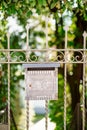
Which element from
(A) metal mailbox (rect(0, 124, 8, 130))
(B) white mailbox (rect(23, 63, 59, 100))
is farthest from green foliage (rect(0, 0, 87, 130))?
(A) metal mailbox (rect(0, 124, 8, 130))

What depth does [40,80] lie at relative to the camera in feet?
14.4

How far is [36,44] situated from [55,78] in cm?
512

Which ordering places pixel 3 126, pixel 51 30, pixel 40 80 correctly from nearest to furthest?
pixel 40 80 < pixel 3 126 < pixel 51 30

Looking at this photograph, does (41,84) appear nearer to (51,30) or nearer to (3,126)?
(3,126)

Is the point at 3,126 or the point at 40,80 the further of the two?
the point at 3,126

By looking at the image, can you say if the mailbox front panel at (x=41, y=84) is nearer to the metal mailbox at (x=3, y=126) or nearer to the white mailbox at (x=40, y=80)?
the white mailbox at (x=40, y=80)

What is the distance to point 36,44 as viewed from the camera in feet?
31.1

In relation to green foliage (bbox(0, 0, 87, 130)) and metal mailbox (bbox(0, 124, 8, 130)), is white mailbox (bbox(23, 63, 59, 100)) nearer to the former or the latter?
metal mailbox (bbox(0, 124, 8, 130))

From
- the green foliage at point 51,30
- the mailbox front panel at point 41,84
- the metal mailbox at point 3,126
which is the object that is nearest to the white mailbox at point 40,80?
the mailbox front panel at point 41,84

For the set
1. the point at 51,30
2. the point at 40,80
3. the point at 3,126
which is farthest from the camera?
the point at 51,30

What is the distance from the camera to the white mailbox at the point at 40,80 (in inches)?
173

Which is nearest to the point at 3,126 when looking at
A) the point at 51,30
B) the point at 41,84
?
the point at 41,84

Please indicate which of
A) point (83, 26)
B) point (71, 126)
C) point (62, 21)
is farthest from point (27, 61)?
point (62, 21)

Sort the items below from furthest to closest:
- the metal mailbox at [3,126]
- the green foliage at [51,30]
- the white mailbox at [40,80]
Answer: the green foliage at [51,30], the metal mailbox at [3,126], the white mailbox at [40,80]
